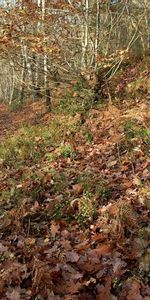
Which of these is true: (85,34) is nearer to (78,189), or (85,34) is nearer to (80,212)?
(78,189)

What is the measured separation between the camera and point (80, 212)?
18.3 feet

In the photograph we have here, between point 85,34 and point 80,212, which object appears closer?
point 80,212

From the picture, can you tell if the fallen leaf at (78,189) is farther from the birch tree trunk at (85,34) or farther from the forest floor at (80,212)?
the birch tree trunk at (85,34)

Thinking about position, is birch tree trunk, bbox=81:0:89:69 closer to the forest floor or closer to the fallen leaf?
the forest floor

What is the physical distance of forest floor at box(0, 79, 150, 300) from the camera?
3.91 metres

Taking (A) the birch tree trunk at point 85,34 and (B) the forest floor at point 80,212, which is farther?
(A) the birch tree trunk at point 85,34

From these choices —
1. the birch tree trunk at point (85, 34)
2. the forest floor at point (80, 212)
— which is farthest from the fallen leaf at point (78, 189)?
the birch tree trunk at point (85, 34)

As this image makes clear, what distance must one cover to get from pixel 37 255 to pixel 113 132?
4781 millimetres

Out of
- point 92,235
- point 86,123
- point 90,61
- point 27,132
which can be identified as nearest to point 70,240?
point 92,235

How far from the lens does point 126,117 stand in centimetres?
909

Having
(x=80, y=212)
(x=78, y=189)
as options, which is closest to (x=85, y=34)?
(x=78, y=189)

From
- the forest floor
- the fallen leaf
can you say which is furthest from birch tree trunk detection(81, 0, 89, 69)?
the fallen leaf

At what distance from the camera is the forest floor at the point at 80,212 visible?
154 inches

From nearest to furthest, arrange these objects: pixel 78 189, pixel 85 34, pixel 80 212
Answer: pixel 80 212 → pixel 78 189 → pixel 85 34
